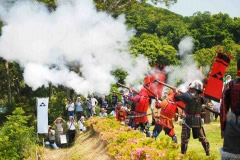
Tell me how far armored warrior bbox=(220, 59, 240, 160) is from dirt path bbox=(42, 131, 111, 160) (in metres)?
8.03

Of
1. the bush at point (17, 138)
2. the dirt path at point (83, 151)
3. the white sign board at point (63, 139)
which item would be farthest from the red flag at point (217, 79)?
the white sign board at point (63, 139)

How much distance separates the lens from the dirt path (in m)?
15.6

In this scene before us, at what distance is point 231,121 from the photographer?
20.0 ft

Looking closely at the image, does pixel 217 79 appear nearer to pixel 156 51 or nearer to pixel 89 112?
pixel 89 112

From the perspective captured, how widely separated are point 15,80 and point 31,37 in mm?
16615

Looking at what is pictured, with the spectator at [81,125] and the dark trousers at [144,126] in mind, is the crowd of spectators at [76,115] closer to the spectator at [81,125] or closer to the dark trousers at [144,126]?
the spectator at [81,125]

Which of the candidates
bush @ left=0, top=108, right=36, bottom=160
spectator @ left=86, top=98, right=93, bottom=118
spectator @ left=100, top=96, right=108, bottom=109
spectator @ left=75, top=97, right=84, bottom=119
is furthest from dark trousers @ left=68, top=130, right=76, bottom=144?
spectator @ left=100, top=96, right=108, bottom=109

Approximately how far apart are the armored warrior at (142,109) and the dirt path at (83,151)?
1504 millimetres

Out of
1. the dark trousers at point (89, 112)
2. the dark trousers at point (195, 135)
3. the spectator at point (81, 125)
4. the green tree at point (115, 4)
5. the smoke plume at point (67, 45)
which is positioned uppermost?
the green tree at point (115, 4)

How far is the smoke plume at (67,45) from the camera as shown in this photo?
2142cm

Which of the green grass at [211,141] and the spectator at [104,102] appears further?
the spectator at [104,102]

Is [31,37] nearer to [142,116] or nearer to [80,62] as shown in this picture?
[80,62]

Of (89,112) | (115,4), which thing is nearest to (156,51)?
(115,4)

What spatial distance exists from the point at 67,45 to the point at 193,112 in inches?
542
